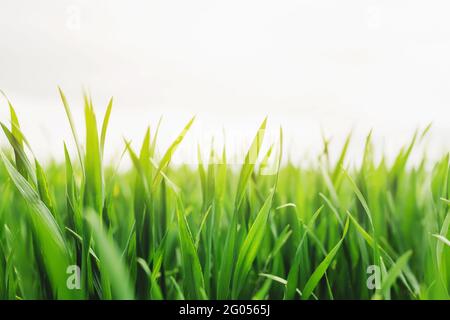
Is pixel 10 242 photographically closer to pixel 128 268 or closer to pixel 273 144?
pixel 128 268

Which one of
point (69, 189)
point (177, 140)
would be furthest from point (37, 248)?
point (177, 140)

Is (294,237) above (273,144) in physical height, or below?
below

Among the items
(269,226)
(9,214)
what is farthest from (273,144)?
(9,214)

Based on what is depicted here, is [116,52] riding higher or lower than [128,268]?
higher

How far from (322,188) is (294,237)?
14 centimetres

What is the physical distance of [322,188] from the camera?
74cm

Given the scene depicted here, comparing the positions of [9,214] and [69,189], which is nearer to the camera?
[69,189]

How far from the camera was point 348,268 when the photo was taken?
0.60 m

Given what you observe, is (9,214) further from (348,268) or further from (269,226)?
(348,268)

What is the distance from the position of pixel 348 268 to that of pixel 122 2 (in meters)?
0.51

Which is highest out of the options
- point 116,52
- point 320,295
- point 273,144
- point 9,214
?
point 116,52
